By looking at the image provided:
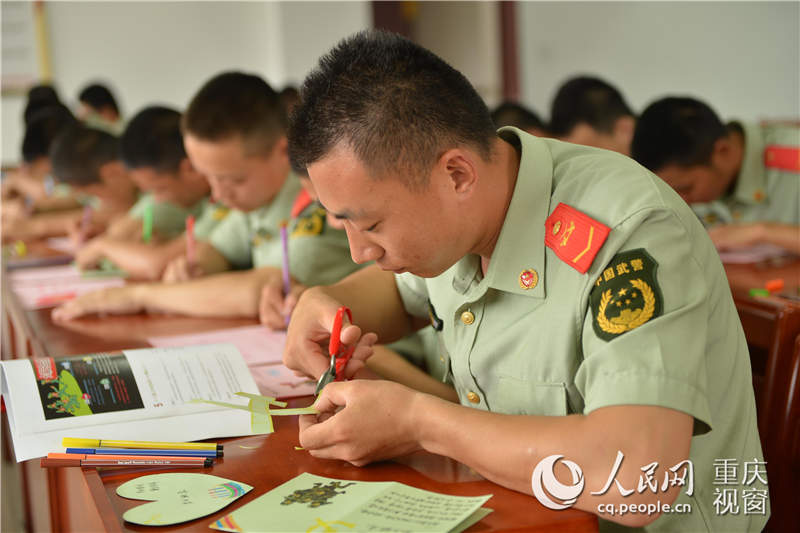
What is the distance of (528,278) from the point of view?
110 centimetres

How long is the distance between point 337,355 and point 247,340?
56cm

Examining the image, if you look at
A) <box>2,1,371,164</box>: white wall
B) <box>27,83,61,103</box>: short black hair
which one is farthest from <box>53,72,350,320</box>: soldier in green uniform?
<box>2,1,371,164</box>: white wall

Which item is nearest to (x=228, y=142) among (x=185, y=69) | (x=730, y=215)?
(x=730, y=215)

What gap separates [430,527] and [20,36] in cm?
639

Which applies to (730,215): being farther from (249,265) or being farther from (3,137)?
(3,137)

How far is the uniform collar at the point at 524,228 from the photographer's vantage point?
3.63ft

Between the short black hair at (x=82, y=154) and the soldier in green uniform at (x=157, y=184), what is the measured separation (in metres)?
0.65

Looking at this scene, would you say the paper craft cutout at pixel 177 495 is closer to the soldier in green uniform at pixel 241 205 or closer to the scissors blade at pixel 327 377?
the scissors blade at pixel 327 377

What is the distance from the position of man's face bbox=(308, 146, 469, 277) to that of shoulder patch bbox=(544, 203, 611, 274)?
123 millimetres

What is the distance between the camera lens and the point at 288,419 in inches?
48.4

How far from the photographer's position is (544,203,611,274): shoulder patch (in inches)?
39.8

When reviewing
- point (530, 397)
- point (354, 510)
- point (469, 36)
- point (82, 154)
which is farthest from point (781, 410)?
point (469, 36)

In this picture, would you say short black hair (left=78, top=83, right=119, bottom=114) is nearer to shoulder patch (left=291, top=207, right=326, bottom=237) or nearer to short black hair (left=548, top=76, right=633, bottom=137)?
short black hair (left=548, top=76, right=633, bottom=137)

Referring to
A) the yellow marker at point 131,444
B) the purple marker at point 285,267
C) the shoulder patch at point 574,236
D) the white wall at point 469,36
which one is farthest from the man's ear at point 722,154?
the white wall at point 469,36
